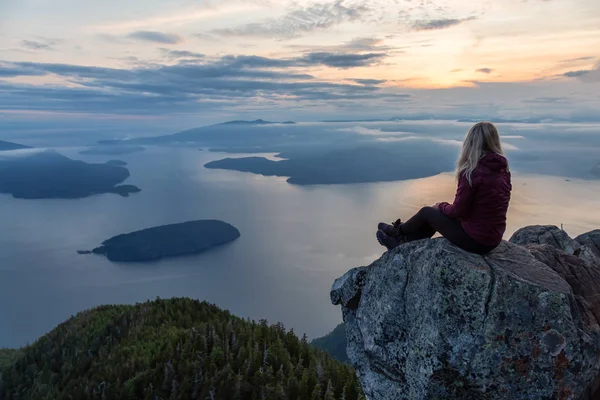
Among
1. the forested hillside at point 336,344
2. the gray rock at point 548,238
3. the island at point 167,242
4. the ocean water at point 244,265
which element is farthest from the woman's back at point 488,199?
the island at point 167,242

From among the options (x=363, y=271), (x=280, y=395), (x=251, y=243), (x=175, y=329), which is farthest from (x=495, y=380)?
(x=251, y=243)

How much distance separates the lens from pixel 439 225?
7.55m

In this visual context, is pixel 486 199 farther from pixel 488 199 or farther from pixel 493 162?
pixel 493 162

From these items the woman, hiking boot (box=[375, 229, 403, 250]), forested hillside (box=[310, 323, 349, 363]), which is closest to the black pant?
the woman

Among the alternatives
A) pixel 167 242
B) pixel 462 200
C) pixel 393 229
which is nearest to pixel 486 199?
pixel 462 200

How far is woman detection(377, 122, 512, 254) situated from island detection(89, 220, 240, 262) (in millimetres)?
145049

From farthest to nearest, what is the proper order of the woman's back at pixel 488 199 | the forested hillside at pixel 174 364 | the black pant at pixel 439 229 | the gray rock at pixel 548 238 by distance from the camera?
the forested hillside at pixel 174 364, the gray rock at pixel 548 238, the black pant at pixel 439 229, the woman's back at pixel 488 199

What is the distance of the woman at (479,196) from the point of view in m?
7.04

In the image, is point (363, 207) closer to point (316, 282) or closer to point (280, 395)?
point (316, 282)

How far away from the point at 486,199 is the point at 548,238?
15.5ft

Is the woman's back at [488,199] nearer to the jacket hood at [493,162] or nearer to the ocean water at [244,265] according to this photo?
the jacket hood at [493,162]

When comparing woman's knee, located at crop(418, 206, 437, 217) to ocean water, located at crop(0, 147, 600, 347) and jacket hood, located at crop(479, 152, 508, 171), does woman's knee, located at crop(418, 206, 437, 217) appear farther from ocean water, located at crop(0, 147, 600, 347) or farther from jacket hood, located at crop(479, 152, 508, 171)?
ocean water, located at crop(0, 147, 600, 347)

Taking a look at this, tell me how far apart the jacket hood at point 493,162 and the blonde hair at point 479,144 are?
0.09 m

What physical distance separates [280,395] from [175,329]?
628 centimetres
